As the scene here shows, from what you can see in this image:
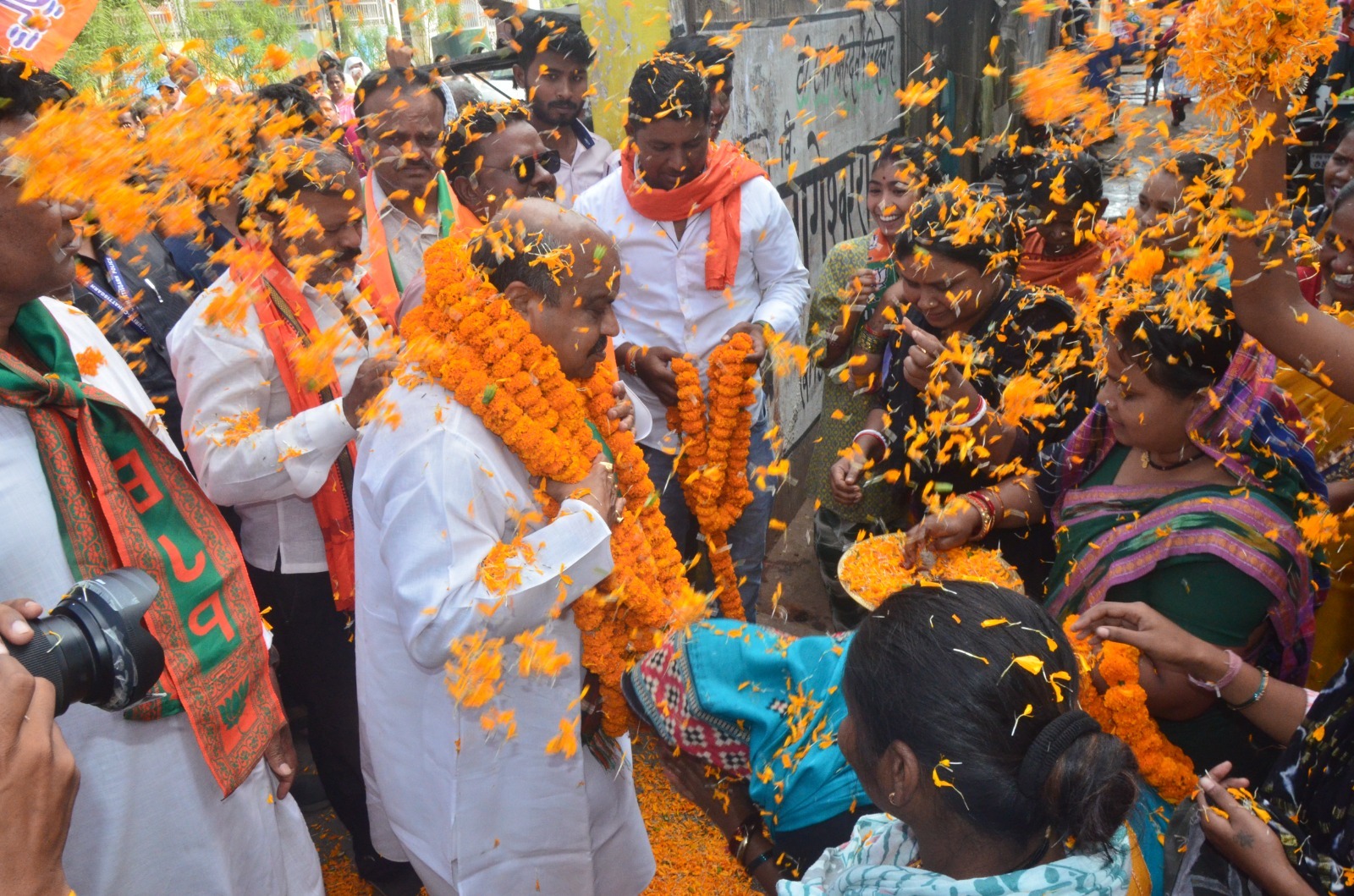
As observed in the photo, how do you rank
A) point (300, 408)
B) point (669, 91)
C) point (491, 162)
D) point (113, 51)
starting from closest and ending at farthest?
1. point (300, 408)
2. point (113, 51)
3. point (669, 91)
4. point (491, 162)

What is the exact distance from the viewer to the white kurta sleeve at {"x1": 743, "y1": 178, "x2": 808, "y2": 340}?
4371mm

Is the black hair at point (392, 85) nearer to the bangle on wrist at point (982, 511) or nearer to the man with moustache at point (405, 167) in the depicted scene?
the man with moustache at point (405, 167)

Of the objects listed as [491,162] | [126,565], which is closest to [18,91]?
[126,565]

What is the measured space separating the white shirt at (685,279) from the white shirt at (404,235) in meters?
0.71

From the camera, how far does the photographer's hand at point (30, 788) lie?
1.26m

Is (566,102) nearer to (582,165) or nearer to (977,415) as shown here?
(582,165)

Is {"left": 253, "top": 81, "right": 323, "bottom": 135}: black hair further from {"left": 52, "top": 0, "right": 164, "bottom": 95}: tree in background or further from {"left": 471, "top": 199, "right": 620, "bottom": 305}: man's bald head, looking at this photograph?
{"left": 471, "top": 199, "right": 620, "bottom": 305}: man's bald head

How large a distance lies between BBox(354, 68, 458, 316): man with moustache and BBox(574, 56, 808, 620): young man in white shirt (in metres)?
0.70

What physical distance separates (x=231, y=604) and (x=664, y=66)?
2.82 meters

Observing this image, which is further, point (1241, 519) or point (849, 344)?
point (849, 344)

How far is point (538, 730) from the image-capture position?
95.9 inches

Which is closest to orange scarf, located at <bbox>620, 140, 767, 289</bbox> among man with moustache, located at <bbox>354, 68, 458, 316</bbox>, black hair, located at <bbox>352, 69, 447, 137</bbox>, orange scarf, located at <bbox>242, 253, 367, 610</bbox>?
man with moustache, located at <bbox>354, 68, 458, 316</bbox>

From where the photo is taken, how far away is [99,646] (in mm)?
1626

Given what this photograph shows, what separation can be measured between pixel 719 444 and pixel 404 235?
1.72 meters
